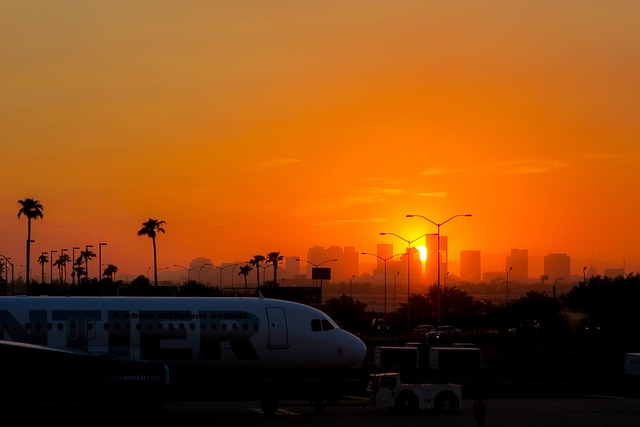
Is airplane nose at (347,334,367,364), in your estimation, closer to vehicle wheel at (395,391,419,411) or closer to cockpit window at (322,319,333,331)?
cockpit window at (322,319,333,331)

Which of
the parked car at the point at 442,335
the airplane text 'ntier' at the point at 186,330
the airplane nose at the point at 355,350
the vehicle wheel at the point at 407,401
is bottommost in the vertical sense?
the parked car at the point at 442,335

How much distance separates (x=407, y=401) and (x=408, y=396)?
18cm

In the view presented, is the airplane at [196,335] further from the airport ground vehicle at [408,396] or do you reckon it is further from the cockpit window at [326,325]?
the airport ground vehicle at [408,396]

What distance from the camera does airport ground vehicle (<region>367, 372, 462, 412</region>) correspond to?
117ft

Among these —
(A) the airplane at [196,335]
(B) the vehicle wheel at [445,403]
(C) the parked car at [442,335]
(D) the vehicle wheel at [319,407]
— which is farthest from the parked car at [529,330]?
(D) the vehicle wheel at [319,407]

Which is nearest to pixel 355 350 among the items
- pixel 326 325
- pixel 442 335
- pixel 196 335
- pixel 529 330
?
pixel 326 325

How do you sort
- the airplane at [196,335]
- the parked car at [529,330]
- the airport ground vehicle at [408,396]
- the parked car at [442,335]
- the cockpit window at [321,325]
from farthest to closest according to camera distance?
the parked car at [529,330] < the parked car at [442,335] < the cockpit window at [321,325] < the airplane at [196,335] < the airport ground vehicle at [408,396]

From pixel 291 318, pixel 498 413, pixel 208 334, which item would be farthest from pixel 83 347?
pixel 498 413

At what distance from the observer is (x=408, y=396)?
117 ft

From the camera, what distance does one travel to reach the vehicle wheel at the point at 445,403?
3591 cm

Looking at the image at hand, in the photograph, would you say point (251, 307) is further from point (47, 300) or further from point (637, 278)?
point (637, 278)

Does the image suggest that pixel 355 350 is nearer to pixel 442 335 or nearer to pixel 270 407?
pixel 270 407

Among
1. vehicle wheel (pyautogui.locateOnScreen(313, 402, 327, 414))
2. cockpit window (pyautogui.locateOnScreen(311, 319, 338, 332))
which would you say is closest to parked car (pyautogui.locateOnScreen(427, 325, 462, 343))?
cockpit window (pyautogui.locateOnScreen(311, 319, 338, 332))

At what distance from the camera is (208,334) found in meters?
37.8
